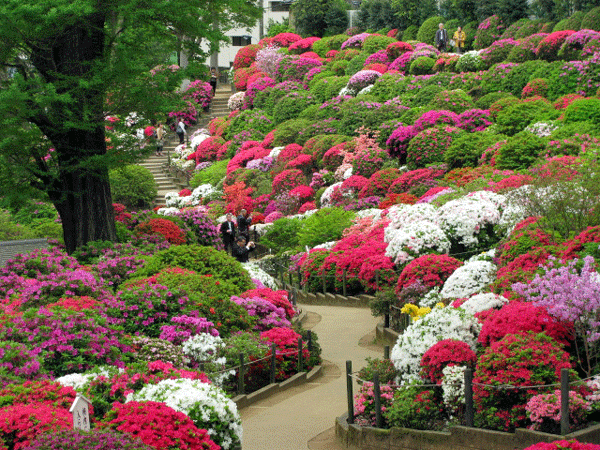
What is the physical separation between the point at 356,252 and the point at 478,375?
9463mm

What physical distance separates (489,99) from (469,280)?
50.7 ft

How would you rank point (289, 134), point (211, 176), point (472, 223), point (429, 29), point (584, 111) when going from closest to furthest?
point (472, 223) → point (584, 111) → point (289, 134) → point (211, 176) → point (429, 29)

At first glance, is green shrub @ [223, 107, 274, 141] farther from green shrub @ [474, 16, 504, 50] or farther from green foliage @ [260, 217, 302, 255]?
green foliage @ [260, 217, 302, 255]

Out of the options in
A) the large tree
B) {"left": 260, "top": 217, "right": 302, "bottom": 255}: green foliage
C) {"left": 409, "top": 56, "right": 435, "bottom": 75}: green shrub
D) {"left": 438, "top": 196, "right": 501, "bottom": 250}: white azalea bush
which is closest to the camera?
the large tree

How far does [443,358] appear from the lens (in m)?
10.4

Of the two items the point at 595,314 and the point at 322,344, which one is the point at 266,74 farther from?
the point at 595,314

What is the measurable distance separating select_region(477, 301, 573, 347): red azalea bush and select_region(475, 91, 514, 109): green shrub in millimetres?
18289

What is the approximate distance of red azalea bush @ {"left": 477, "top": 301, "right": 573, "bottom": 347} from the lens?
10.3 m

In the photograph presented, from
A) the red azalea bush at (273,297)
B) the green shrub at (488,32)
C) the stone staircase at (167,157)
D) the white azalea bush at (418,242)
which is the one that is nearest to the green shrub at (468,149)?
the white azalea bush at (418,242)

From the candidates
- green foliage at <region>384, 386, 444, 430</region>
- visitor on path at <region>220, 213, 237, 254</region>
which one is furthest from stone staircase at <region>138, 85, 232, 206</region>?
green foliage at <region>384, 386, 444, 430</region>

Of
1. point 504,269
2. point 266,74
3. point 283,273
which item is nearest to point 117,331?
point 504,269

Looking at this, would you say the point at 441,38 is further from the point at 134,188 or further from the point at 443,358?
the point at 443,358

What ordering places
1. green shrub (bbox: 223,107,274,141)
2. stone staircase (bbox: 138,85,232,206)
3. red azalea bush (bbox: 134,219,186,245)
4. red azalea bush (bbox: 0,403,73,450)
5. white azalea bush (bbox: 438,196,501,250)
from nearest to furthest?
red azalea bush (bbox: 0,403,73,450) → white azalea bush (bbox: 438,196,501,250) → red azalea bush (bbox: 134,219,186,245) → stone staircase (bbox: 138,85,232,206) → green shrub (bbox: 223,107,274,141)

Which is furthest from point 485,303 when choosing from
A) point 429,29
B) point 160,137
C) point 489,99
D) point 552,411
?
point 429,29
